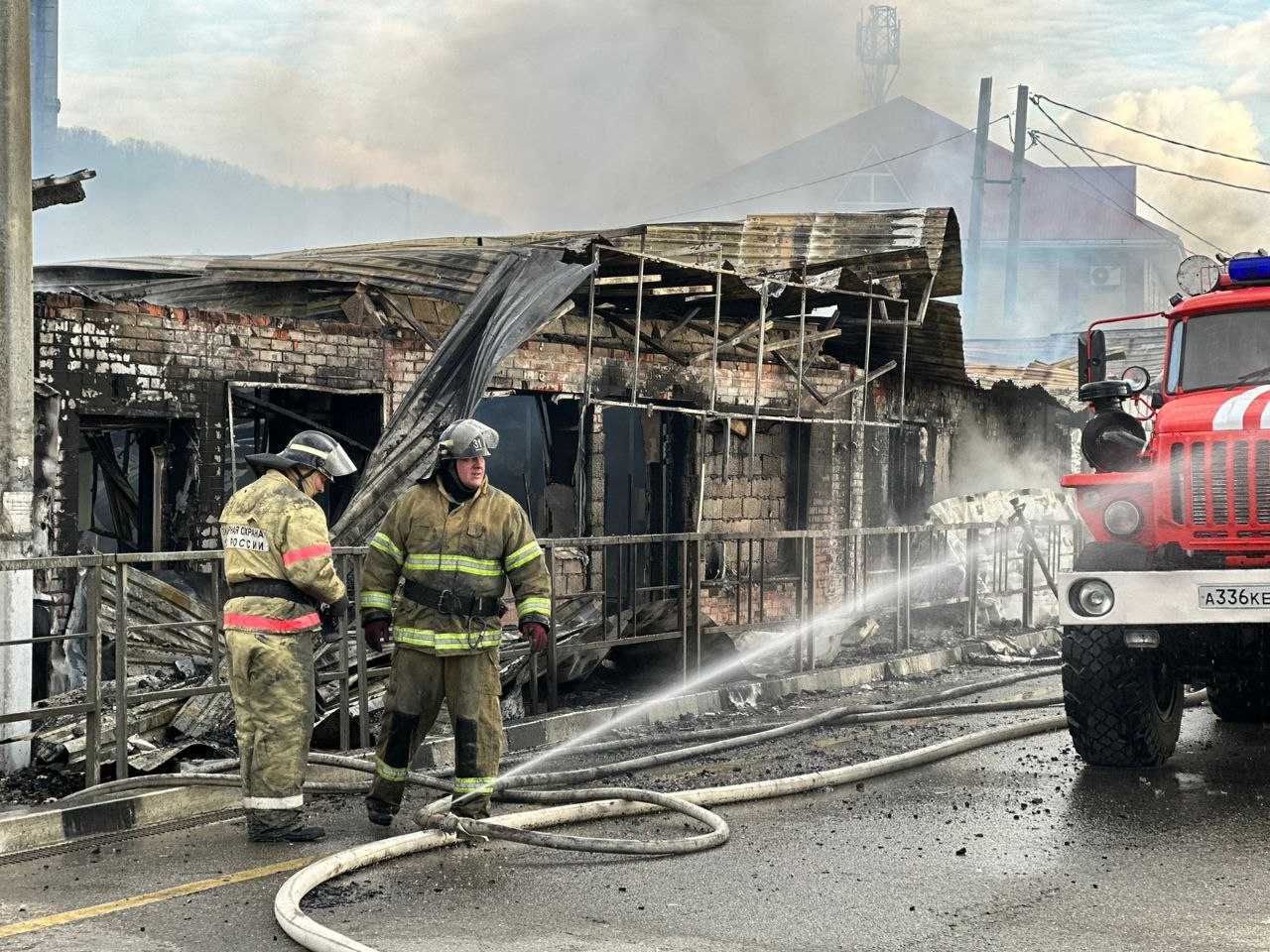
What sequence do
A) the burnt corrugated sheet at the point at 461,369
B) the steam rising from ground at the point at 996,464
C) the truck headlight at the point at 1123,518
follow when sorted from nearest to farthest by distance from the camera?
1. the truck headlight at the point at 1123,518
2. the burnt corrugated sheet at the point at 461,369
3. the steam rising from ground at the point at 996,464

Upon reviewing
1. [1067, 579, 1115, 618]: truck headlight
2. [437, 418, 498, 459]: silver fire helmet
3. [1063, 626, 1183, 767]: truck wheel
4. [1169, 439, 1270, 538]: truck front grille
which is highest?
[437, 418, 498, 459]: silver fire helmet

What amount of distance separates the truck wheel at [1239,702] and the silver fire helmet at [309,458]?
5536mm

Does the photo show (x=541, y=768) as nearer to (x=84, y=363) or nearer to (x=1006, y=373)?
(x=84, y=363)

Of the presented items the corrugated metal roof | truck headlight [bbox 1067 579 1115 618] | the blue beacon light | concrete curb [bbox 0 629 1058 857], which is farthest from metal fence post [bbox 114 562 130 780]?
the blue beacon light

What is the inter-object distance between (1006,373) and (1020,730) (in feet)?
51.0

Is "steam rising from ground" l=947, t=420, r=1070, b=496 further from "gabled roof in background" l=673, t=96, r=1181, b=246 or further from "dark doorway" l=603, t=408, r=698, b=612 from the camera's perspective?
"gabled roof in background" l=673, t=96, r=1181, b=246

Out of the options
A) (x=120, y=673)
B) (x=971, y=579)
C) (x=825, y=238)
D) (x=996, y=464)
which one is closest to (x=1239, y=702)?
(x=971, y=579)

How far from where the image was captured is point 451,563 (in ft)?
21.9

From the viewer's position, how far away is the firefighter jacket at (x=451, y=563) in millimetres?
6652

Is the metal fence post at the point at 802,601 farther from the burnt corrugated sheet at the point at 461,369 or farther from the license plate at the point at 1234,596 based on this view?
the license plate at the point at 1234,596

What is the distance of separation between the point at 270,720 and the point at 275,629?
0.41m

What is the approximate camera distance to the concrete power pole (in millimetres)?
7426

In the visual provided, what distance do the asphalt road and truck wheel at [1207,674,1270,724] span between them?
1.97 metres

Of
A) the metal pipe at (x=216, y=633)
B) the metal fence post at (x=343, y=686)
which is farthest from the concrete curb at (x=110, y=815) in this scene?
the metal fence post at (x=343, y=686)
